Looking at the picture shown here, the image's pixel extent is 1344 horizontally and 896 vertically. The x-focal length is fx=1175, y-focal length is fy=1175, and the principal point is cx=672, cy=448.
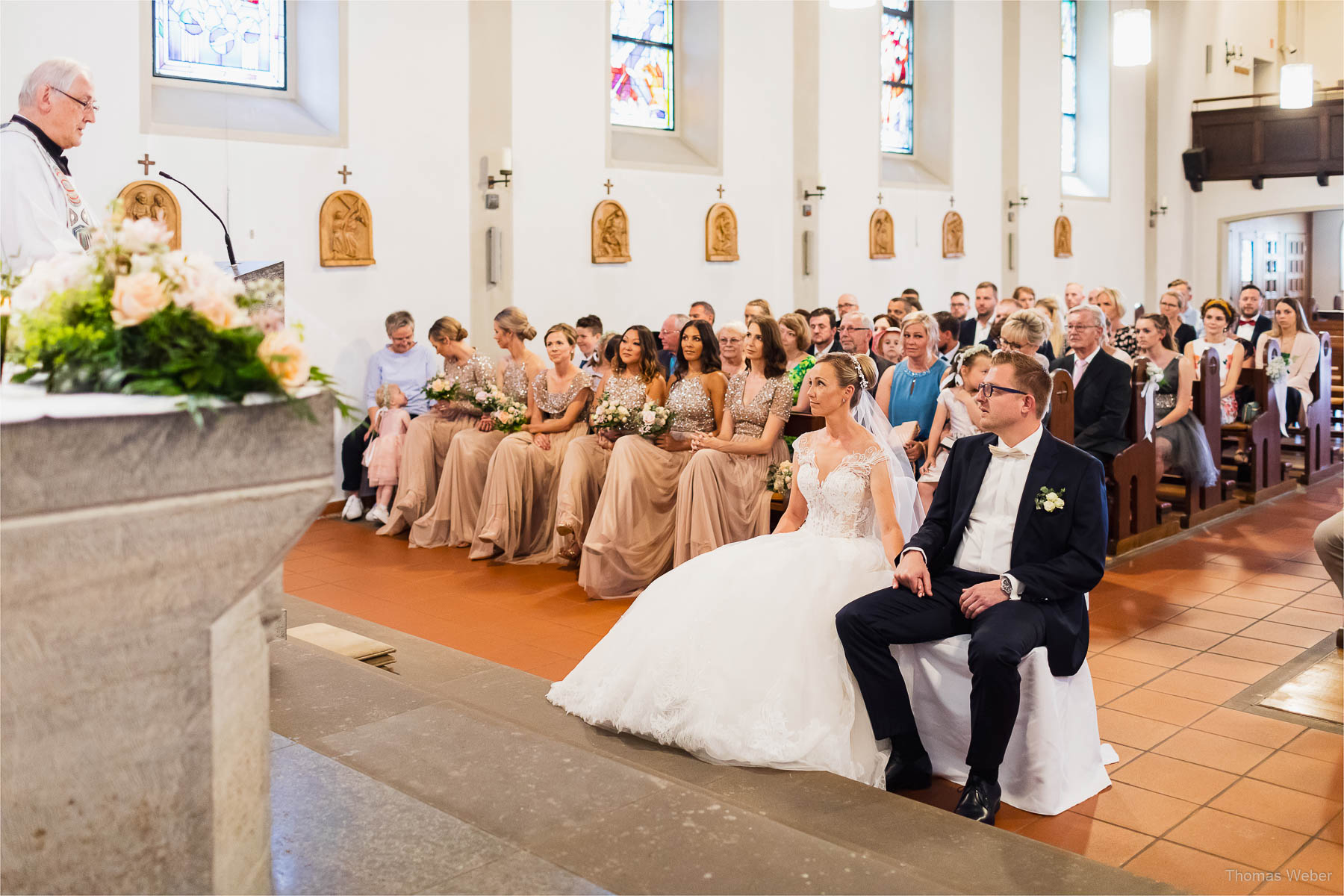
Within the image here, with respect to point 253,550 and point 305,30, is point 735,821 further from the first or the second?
point 305,30

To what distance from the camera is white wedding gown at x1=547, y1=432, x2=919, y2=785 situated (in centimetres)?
374

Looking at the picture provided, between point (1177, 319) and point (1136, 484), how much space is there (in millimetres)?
3682

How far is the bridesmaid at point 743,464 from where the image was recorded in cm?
649

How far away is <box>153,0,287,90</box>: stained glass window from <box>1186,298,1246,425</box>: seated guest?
24.4 ft

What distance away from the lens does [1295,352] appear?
1034 cm

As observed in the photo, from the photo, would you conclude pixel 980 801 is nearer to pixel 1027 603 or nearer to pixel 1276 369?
pixel 1027 603

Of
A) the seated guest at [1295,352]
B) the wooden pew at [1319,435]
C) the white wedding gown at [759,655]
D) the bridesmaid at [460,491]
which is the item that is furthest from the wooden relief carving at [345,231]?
the wooden pew at [1319,435]

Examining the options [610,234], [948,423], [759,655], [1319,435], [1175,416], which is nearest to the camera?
[759,655]

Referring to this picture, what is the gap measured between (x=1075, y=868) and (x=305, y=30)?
8.37 meters

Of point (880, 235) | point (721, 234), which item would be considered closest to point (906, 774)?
point (721, 234)

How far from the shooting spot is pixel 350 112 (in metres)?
8.98

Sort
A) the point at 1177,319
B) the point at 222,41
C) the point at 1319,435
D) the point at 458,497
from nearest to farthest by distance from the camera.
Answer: the point at 458,497
the point at 222,41
the point at 1319,435
the point at 1177,319

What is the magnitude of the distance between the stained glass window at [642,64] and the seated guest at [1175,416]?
5420 mm

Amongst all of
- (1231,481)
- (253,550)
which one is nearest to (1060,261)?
(1231,481)
